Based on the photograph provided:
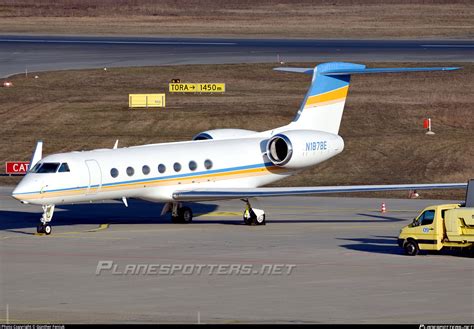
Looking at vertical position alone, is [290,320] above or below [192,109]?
above

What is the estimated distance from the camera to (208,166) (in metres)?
38.9

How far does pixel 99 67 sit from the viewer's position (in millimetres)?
78688

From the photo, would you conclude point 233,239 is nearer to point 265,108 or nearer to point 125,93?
point 265,108

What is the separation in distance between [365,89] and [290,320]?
50.7 meters

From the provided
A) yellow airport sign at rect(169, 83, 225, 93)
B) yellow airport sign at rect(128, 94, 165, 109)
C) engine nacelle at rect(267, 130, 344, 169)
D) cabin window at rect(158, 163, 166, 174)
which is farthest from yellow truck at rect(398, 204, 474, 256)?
yellow airport sign at rect(169, 83, 225, 93)

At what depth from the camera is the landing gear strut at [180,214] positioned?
39.7 meters

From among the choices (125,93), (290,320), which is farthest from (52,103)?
(290,320)

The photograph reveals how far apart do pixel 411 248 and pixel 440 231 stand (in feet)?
3.27

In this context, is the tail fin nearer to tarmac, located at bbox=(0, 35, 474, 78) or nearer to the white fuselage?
the white fuselage

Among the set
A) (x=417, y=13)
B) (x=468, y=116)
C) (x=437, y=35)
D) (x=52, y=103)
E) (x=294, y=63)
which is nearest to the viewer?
(x=468, y=116)

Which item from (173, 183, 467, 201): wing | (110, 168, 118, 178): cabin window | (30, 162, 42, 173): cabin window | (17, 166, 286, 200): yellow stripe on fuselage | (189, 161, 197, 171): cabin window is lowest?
(173, 183, 467, 201): wing

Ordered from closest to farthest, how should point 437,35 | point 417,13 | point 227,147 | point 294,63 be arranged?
point 227,147 → point 294,63 → point 437,35 → point 417,13

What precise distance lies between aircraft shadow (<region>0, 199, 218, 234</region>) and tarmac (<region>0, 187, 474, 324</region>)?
0.07 metres

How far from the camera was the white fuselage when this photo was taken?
3566cm
